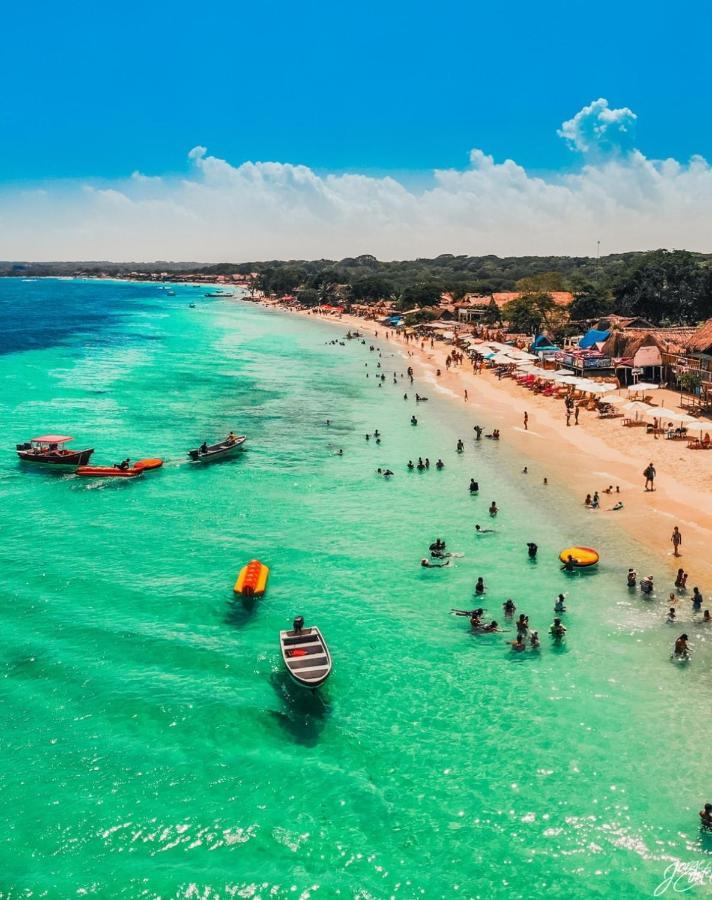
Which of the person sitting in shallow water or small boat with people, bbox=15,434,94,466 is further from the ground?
small boat with people, bbox=15,434,94,466

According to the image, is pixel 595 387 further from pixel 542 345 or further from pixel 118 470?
pixel 118 470

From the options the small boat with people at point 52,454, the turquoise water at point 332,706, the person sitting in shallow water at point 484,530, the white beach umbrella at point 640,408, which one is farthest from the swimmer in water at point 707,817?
the small boat with people at point 52,454

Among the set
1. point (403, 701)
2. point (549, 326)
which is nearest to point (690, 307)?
point (549, 326)

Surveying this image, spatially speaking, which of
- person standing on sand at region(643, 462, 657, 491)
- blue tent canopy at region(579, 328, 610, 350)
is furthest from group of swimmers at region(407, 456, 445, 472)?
blue tent canopy at region(579, 328, 610, 350)

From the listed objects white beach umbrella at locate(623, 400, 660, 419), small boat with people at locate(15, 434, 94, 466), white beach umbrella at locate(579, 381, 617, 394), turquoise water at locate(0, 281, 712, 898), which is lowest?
turquoise water at locate(0, 281, 712, 898)

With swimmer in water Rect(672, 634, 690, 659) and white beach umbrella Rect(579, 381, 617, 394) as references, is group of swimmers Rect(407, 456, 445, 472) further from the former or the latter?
swimmer in water Rect(672, 634, 690, 659)

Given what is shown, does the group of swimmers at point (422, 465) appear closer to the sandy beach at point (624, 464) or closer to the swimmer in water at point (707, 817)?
the sandy beach at point (624, 464)

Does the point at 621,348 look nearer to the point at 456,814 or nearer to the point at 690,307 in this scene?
the point at 690,307

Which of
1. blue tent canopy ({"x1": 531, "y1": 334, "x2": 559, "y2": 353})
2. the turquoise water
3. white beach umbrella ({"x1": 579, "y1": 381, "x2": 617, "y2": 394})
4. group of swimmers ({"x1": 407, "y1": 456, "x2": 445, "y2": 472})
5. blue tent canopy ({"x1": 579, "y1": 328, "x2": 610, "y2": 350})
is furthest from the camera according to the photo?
blue tent canopy ({"x1": 531, "y1": 334, "x2": 559, "y2": 353})
